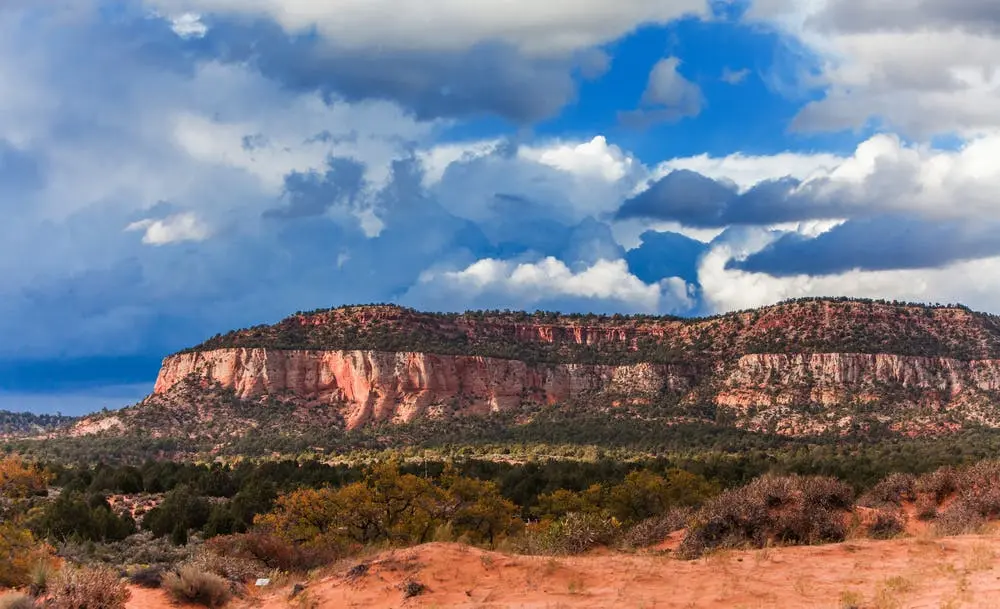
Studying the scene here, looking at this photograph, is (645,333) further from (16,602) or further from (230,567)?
(16,602)

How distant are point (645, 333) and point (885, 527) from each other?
118 m

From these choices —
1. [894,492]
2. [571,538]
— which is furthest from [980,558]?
[894,492]

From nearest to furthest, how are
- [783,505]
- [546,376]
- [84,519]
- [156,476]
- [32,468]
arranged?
[783,505], [84,519], [32,468], [156,476], [546,376]

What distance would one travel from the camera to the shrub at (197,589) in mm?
22422

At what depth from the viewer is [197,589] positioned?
2261cm

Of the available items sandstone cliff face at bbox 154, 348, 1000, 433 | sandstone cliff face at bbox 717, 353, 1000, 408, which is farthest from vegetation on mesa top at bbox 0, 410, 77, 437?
sandstone cliff face at bbox 717, 353, 1000, 408

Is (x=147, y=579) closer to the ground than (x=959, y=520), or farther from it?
closer to the ground

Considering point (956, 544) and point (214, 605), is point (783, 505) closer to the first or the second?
point (956, 544)

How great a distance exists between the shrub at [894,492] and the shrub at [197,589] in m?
21.1

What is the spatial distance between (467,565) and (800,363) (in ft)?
338

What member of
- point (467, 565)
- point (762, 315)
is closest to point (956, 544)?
point (467, 565)

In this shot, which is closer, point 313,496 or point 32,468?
point 313,496

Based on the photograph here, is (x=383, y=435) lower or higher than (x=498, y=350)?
lower

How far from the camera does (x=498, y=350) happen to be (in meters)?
140
